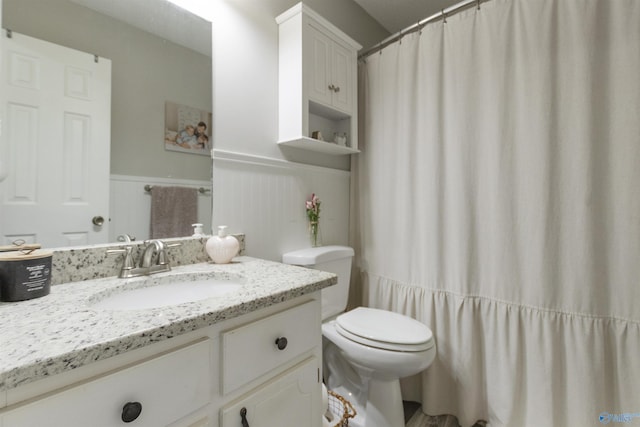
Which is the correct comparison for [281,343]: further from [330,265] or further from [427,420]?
[427,420]

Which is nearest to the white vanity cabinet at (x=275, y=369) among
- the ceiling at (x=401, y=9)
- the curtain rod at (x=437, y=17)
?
the curtain rod at (x=437, y=17)

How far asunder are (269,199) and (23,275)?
35.1 inches

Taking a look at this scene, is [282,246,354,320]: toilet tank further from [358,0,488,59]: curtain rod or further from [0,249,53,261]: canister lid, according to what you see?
[358,0,488,59]: curtain rod

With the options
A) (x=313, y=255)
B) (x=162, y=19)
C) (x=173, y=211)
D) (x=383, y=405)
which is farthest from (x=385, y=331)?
(x=162, y=19)

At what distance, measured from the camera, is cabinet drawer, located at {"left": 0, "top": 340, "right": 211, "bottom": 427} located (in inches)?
16.0

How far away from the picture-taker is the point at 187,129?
110 cm

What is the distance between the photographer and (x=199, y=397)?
571mm

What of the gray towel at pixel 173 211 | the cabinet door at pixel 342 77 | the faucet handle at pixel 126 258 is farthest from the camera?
the cabinet door at pixel 342 77

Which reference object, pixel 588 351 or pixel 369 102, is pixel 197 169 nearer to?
pixel 369 102

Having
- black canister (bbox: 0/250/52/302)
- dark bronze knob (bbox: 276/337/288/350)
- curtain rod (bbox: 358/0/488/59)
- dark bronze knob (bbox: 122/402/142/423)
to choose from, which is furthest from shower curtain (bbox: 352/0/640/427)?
black canister (bbox: 0/250/52/302)

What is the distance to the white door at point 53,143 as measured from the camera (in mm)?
760

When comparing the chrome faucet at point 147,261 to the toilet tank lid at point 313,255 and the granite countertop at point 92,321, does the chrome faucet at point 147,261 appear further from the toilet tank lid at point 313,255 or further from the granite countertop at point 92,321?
the toilet tank lid at point 313,255

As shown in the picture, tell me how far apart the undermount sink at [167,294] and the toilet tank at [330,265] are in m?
0.51

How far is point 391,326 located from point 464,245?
54 cm
